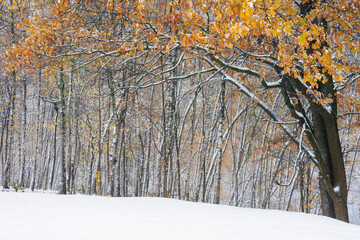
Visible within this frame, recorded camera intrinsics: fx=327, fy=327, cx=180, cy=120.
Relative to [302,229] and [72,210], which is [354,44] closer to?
[302,229]

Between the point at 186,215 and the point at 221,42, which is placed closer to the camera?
the point at 186,215

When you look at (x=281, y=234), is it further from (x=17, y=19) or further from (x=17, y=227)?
(x=17, y=19)

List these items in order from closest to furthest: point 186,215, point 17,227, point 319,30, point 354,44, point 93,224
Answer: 1. point 17,227
2. point 93,224
3. point 186,215
4. point 319,30
5. point 354,44

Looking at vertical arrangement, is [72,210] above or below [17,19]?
below

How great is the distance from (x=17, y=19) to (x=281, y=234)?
50.2 feet

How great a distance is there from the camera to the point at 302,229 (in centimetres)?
330

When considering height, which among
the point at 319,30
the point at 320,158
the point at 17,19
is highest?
the point at 17,19

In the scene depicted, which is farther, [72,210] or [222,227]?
[72,210]

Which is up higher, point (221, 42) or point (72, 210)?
point (221, 42)

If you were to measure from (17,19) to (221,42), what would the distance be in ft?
40.3

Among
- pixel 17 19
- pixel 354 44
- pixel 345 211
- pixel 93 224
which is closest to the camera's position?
pixel 93 224

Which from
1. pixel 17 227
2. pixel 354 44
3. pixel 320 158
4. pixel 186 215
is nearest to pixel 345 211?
pixel 320 158

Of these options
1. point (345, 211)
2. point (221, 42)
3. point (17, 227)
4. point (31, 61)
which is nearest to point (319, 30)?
point (221, 42)

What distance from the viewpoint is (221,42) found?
19.2ft
